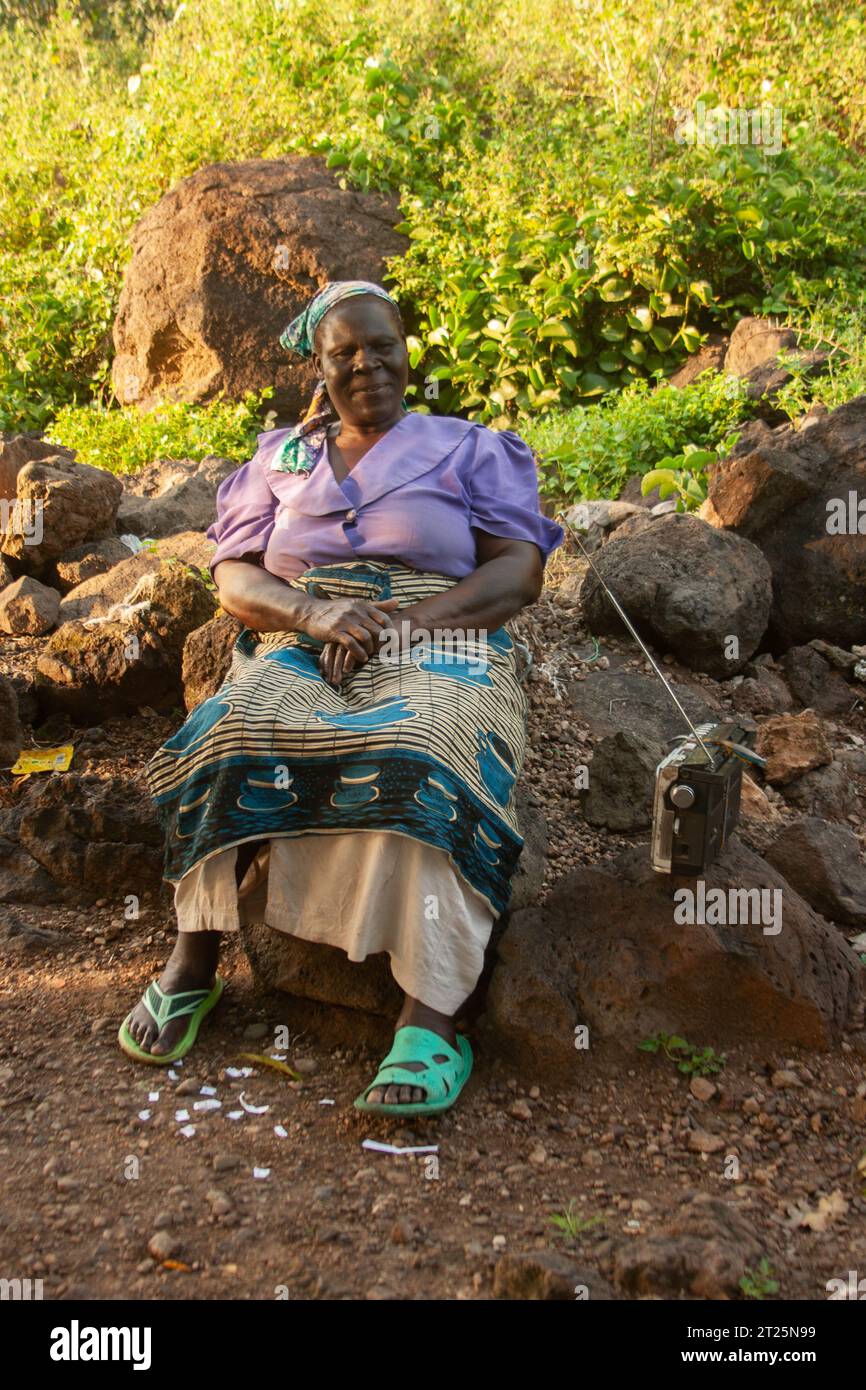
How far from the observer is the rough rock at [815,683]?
453cm

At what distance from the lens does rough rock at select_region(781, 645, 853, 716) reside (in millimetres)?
4527

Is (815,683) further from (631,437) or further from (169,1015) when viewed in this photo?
(169,1015)

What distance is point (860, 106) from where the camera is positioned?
8.45 m

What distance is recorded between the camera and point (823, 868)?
3357 mm

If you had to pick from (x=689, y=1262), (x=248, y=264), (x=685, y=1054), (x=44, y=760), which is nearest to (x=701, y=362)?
(x=248, y=264)

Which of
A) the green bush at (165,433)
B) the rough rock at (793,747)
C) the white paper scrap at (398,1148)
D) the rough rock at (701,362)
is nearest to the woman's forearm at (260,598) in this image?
the white paper scrap at (398,1148)

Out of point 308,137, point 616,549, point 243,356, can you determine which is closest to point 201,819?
point 616,549

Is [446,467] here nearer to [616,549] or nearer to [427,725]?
[427,725]

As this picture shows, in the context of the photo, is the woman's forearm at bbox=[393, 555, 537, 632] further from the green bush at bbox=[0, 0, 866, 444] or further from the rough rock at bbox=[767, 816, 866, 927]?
the green bush at bbox=[0, 0, 866, 444]

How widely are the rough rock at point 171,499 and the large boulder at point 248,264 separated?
138cm

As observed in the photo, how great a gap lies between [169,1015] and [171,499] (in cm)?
351

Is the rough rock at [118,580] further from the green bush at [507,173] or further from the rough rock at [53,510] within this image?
the green bush at [507,173]

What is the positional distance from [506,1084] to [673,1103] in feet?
1.32

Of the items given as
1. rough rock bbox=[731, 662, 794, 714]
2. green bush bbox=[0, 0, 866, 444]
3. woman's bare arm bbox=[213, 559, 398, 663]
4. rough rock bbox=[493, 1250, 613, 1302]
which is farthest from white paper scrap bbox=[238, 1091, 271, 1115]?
green bush bbox=[0, 0, 866, 444]
